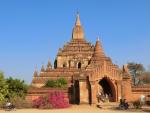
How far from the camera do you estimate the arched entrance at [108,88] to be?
144 feet

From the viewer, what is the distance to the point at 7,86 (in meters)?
41.8

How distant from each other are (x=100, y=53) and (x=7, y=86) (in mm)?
21306

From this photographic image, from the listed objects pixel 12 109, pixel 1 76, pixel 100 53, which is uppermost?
pixel 100 53

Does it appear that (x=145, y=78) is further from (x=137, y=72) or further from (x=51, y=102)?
(x=51, y=102)

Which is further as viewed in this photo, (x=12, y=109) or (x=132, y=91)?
(x=132, y=91)

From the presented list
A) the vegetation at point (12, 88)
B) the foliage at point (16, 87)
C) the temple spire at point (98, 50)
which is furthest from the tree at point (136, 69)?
the foliage at point (16, 87)

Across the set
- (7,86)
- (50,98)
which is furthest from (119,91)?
(7,86)

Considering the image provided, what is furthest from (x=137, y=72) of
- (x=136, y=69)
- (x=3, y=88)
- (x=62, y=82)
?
(x=3, y=88)

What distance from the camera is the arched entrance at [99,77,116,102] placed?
43.8 m

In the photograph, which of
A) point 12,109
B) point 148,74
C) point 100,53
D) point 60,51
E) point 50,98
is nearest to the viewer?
point 12,109

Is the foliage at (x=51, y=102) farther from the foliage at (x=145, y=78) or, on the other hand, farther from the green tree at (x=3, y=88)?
the foliage at (x=145, y=78)

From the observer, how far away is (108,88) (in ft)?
150

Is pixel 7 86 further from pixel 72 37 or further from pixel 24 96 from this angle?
pixel 72 37

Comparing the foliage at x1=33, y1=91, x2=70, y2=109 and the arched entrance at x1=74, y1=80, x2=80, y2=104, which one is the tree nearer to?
the arched entrance at x1=74, y1=80, x2=80, y2=104
